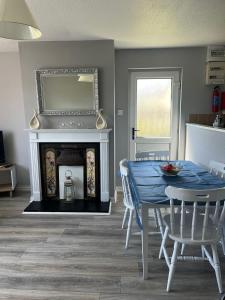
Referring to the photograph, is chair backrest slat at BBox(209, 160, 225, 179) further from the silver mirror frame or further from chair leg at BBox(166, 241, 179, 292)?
the silver mirror frame

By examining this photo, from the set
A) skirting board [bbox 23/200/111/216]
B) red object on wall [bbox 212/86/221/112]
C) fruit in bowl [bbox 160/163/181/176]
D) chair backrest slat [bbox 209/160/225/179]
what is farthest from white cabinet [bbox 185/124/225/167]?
skirting board [bbox 23/200/111/216]

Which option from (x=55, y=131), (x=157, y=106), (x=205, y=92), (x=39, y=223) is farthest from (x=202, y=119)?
(x=39, y=223)

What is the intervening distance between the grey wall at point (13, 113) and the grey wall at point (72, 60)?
60cm

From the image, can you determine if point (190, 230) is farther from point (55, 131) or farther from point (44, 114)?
point (44, 114)

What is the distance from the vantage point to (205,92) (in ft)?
13.1

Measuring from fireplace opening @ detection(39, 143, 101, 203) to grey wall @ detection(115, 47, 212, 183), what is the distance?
3.66 ft

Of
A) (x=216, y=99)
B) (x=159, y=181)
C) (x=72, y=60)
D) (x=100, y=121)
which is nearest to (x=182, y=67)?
Answer: (x=216, y=99)

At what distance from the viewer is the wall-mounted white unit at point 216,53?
3771mm

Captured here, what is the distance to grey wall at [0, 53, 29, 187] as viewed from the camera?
3.95m

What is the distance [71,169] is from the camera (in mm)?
3664

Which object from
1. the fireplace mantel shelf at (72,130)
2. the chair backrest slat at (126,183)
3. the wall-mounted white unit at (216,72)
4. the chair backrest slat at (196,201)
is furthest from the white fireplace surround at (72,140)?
the wall-mounted white unit at (216,72)

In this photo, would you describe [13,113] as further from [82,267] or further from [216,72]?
[216,72]

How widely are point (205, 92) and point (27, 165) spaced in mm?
3427

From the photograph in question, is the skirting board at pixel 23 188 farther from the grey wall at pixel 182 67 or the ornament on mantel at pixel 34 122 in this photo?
the grey wall at pixel 182 67
